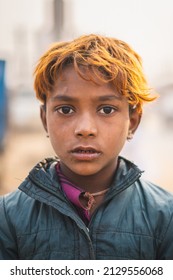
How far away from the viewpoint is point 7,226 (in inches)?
52.4

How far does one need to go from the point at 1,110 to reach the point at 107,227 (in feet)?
6.29

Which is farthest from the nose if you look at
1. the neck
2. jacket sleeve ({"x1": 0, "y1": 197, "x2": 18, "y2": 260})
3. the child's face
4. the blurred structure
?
the blurred structure

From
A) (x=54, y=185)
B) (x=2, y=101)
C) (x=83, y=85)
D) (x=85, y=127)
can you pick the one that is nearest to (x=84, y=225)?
(x=54, y=185)

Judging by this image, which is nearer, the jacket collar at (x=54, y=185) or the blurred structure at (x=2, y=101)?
the jacket collar at (x=54, y=185)

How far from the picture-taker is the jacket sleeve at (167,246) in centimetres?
130

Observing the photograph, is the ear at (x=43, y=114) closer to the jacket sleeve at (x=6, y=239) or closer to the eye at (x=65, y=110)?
the eye at (x=65, y=110)

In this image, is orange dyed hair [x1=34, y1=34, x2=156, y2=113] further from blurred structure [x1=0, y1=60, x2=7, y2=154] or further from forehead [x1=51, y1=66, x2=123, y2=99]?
blurred structure [x1=0, y1=60, x2=7, y2=154]

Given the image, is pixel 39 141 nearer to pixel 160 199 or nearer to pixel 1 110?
pixel 1 110

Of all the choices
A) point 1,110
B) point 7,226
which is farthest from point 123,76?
point 1,110

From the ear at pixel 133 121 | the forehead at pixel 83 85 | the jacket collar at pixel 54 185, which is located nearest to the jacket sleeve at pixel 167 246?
the jacket collar at pixel 54 185

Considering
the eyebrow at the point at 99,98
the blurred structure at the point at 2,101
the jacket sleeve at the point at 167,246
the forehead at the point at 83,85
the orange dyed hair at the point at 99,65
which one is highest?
the blurred structure at the point at 2,101

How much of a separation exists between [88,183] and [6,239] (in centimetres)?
26

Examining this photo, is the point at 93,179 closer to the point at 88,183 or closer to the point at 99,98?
the point at 88,183

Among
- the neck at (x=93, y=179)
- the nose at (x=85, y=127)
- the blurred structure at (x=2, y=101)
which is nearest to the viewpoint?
the nose at (x=85, y=127)
